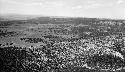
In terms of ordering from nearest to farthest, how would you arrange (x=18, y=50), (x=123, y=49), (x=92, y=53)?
(x=18, y=50)
(x=92, y=53)
(x=123, y=49)

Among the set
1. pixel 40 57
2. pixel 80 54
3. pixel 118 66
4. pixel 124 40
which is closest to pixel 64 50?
pixel 80 54

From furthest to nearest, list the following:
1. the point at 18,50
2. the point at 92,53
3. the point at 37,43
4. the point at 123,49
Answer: the point at 37,43 → the point at 123,49 → the point at 92,53 → the point at 18,50

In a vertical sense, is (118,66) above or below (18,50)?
below

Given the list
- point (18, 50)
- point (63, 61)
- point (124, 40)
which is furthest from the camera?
point (124, 40)

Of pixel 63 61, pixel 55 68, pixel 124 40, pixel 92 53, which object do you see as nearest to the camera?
pixel 55 68

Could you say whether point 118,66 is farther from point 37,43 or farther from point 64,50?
point 37,43

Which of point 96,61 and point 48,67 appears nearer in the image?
point 48,67

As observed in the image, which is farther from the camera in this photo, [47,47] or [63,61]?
[47,47]

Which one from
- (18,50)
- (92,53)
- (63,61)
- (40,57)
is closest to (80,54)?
(92,53)

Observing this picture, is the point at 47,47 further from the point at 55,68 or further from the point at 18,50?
the point at 55,68
